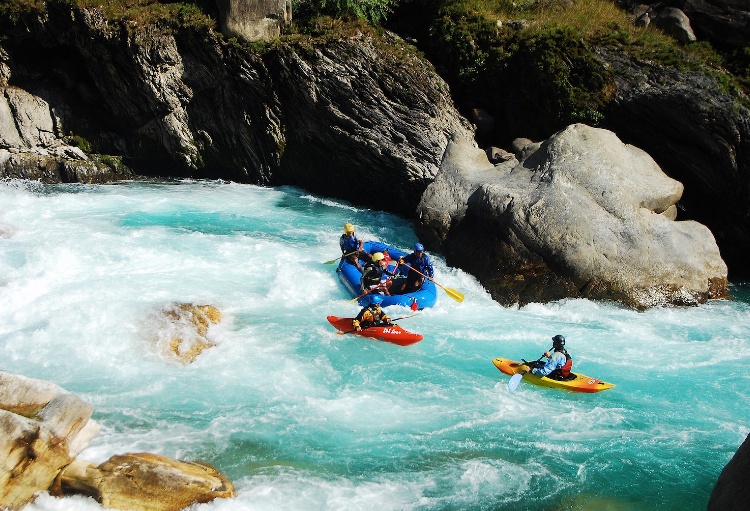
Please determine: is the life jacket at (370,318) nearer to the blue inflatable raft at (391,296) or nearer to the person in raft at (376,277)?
the blue inflatable raft at (391,296)

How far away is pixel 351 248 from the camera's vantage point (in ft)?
45.4

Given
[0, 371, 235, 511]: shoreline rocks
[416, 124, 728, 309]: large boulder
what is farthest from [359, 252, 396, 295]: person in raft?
[0, 371, 235, 511]: shoreline rocks

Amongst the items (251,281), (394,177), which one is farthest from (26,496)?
(394,177)

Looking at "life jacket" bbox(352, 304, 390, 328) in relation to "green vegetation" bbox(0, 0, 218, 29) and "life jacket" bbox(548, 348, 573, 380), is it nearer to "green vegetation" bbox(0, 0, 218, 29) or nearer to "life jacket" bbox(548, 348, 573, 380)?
"life jacket" bbox(548, 348, 573, 380)

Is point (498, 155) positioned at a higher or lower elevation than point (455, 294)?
higher

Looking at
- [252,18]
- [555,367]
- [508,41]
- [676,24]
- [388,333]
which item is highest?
[676,24]

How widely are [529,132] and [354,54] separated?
16.7ft

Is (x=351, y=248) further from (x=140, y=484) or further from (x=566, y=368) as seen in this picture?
(x=140, y=484)

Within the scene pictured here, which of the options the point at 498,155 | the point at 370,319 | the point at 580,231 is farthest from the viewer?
the point at 498,155

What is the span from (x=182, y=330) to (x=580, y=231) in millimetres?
7452

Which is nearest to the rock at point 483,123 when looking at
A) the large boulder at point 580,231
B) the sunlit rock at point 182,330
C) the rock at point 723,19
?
the large boulder at point 580,231

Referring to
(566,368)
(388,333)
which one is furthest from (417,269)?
(566,368)

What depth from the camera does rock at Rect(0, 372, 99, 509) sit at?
21.4ft

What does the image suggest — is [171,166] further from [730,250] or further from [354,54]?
[730,250]
